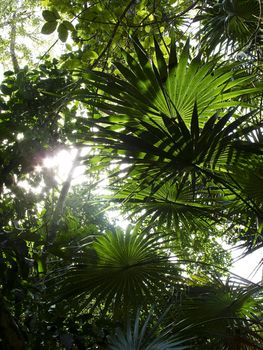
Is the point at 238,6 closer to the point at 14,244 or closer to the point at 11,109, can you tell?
the point at 11,109

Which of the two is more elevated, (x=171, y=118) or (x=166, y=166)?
(x=171, y=118)

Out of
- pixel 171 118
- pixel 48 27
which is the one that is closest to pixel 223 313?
pixel 171 118

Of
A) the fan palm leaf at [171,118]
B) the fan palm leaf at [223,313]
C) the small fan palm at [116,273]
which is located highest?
the fan palm leaf at [171,118]

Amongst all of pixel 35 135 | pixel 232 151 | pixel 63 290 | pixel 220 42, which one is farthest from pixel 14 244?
pixel 220 42

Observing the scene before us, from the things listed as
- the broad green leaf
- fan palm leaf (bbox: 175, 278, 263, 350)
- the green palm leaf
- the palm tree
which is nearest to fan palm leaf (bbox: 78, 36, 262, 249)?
the palm tree

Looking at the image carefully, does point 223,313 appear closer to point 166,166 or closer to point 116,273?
point 116,273

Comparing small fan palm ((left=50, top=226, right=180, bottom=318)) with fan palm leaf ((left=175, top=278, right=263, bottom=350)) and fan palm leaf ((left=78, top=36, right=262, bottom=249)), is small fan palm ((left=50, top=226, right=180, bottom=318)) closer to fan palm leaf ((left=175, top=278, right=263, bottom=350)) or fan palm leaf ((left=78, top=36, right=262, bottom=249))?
fan palm leaf ((left=175, top=278, right=263, bottom=350))

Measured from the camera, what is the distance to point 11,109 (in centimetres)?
284

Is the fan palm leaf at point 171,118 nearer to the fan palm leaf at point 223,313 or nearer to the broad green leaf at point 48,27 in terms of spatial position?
the broad green leaf at point 48,27

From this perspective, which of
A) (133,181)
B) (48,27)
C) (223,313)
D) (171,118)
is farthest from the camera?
(133,181)

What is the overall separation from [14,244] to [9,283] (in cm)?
22

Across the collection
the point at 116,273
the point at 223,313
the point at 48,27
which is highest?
the point at 48,27

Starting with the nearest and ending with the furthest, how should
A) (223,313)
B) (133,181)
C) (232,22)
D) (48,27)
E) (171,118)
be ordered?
1. (171,118)
2. (48,27)
3. (223,313)
4. (133,181)
5. (232,22)

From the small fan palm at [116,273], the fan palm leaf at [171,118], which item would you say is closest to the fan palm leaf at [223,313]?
the small fan palm at [116,273]
